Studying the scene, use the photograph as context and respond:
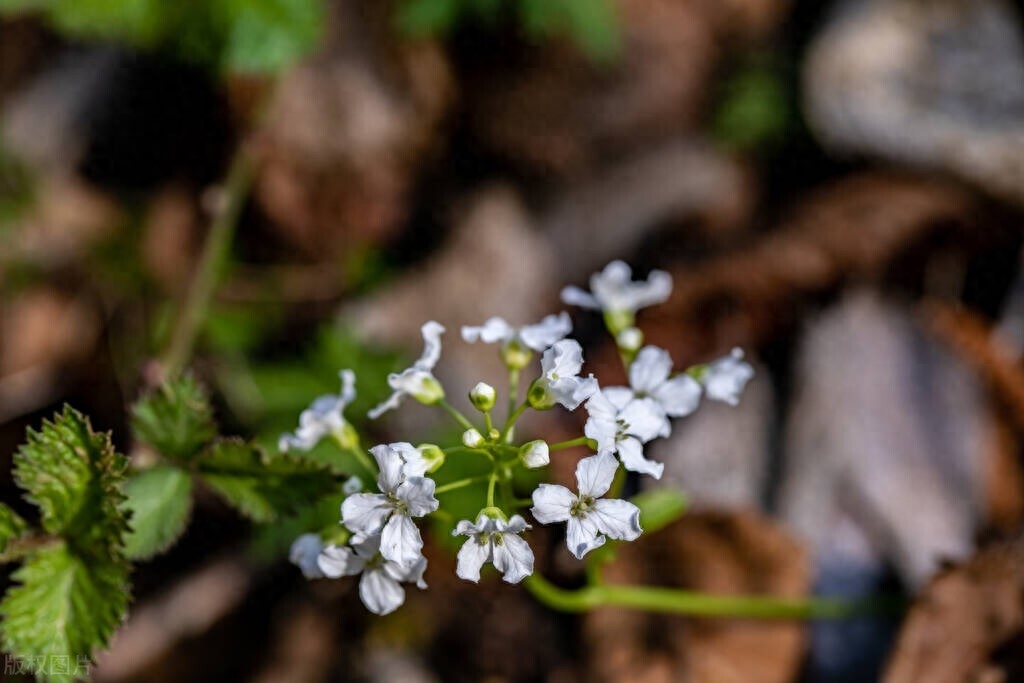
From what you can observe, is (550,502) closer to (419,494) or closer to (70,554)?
(419,494)

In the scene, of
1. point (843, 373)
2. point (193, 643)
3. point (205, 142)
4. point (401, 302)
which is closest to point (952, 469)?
point (843, 373)

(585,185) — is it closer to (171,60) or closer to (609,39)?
(609,39)

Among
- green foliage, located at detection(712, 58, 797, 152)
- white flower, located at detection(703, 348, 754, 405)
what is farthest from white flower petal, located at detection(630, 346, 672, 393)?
green foliage, located at detection(712, 58, 797, 152)

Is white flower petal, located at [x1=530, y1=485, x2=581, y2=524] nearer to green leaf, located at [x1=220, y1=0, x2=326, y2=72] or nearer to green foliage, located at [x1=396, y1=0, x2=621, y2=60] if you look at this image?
green leaf, located at [x1=220, y1=0, x2=326, y2=72]

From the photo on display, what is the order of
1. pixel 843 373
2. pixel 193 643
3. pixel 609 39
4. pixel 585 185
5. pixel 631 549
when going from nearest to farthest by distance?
1. pixel 631 549
2. pixel 843 373
3. pixel 193 643
4. pixel 609 39
5. pixel 585 185

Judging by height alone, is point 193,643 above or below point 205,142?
below

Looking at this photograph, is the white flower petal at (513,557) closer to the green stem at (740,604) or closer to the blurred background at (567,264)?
the green stem at (740,604)
